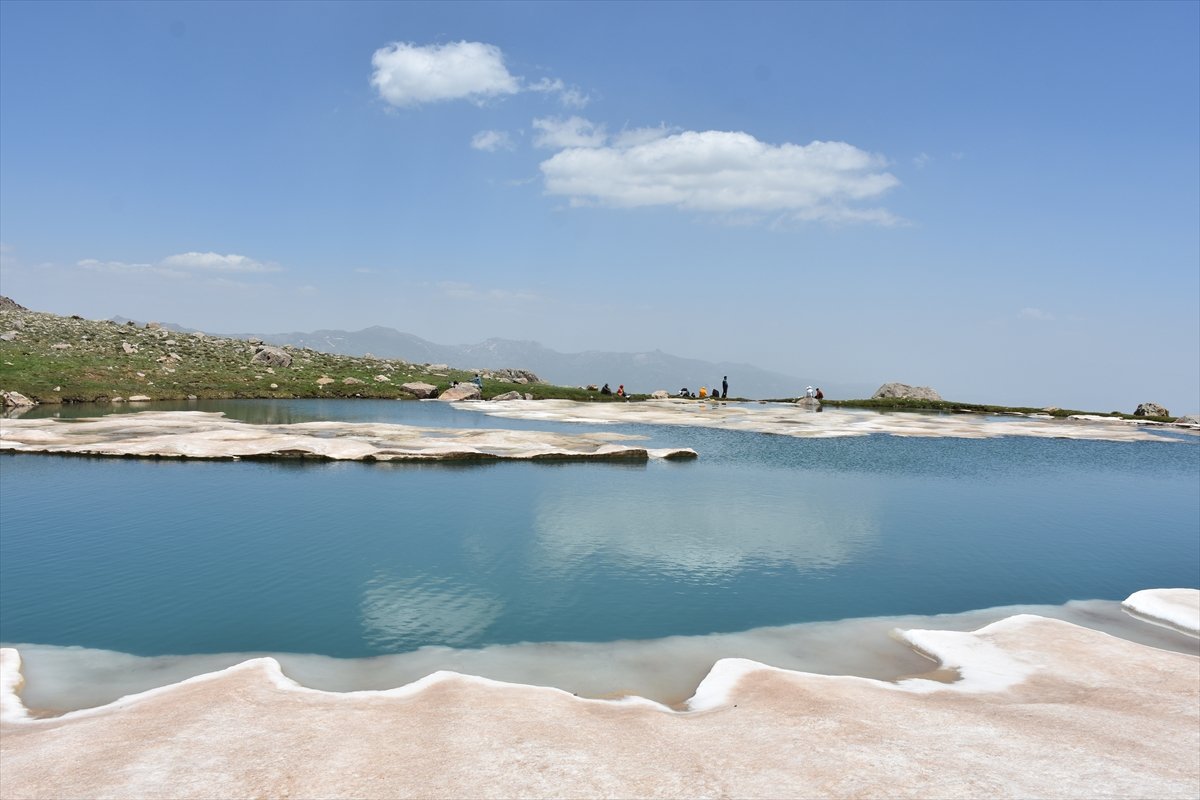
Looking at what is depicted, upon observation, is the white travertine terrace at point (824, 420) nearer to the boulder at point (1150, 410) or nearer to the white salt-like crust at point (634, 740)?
the boulder at point (1150, 410)

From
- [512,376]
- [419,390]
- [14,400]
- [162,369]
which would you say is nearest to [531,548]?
[14,400]

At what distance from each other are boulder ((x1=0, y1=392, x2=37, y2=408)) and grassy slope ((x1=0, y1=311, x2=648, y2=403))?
3134mm

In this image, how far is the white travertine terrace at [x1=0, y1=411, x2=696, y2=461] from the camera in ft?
172

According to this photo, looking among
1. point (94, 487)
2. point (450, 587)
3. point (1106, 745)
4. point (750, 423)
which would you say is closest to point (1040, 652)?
point (1106, 745)

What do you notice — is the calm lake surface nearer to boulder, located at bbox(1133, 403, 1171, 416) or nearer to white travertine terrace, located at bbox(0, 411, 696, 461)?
white travertine terrace, located at bbox(0, 411, 696, 461)

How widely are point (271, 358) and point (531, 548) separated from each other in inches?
4288

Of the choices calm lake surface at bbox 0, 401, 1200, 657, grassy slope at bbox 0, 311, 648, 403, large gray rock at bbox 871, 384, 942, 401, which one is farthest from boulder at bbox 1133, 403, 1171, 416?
grassy slope at bbox 0, 311, 648, 403

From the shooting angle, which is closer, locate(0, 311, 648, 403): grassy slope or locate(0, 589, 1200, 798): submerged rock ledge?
locate(0, 589, 1200, 798): submerged rock ledge

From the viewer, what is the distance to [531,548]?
33.3 meters

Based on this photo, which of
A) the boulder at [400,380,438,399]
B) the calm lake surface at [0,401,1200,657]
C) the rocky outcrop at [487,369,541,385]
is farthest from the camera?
the rocky outcrop at [487,369,541,385]

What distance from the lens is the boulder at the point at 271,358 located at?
407 feet

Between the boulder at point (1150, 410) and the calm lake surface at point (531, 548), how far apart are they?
245 ft

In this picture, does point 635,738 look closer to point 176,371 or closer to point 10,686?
point 10,686

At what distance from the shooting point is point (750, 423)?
86.8 metres
